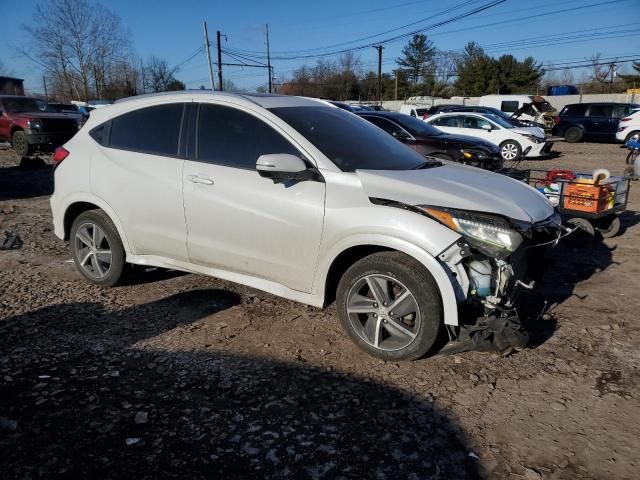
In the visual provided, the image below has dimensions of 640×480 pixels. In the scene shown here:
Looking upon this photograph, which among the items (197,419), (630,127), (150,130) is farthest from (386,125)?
(630,127)

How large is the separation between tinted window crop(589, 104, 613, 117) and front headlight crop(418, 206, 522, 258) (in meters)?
22.3

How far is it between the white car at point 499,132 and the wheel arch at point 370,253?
13434 millimetres

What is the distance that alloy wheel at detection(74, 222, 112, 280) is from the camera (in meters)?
4.56

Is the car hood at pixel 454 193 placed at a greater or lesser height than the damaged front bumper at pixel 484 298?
greater

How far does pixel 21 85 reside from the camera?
3250cm

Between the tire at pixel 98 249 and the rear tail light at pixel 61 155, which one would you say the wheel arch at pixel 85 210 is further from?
the rear tail light at pixel 61 155

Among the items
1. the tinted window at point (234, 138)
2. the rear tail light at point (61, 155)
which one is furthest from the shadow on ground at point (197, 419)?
the rear tail light at point (61, 155)

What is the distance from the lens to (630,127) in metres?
18.9

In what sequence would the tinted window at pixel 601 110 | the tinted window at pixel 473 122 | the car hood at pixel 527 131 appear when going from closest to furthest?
1. the car hood at pixel 527 131
2. the tinted window at pixel 473 122
3. the tinted window at pixel 601 110

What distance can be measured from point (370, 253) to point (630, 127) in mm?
19837

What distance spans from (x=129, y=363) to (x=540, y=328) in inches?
121

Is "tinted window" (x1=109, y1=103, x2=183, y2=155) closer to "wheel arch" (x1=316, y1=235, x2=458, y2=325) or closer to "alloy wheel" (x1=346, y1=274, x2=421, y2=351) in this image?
"wheel arch" (x1=316, y1=235, x2=458, y2=325)

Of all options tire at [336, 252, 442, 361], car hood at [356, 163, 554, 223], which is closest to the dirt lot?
tire at [336, 252, 442, 361]

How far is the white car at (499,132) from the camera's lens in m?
15.8
